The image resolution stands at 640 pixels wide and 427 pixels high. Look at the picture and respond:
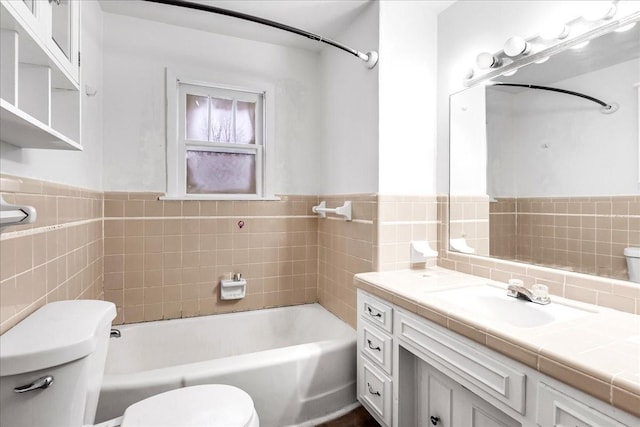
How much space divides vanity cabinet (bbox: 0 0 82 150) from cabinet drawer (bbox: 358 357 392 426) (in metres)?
1.69

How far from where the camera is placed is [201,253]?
2430 millimetres

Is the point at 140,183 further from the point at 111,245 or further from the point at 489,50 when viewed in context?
the point at 489,50

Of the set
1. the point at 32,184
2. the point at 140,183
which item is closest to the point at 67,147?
the point at 32,184

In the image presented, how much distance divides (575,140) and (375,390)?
153cm

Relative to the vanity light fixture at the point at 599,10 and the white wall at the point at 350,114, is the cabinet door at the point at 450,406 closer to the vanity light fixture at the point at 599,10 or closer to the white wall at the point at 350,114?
the white wall at the point at 350,114

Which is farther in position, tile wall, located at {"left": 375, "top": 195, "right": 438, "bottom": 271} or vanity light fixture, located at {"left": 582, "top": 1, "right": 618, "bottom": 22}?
tile wall, located at {"left": 375, "top": 195, "right": 438, "bottom": 271}

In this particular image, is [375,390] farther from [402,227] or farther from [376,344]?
[402,227]

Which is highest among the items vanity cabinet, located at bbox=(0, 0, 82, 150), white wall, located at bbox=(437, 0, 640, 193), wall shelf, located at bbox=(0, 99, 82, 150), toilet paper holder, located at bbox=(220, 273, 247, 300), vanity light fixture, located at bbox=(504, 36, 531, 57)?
white wall, located at bbox=(437, 0, 640, 193)

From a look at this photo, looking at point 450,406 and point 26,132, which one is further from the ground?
point 26,132

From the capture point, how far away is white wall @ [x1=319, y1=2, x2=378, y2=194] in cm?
203

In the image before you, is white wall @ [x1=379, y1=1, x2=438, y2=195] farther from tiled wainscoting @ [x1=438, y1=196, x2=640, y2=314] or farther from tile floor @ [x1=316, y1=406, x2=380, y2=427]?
A: tile floor @ [x1=316, y1=406, x2=380, y2=427]

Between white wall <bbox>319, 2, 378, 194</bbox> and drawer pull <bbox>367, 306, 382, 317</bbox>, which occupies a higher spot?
white wall <bbox>319, 2, 378, 194</bbox>

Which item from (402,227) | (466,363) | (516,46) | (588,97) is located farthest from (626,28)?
(466,363)

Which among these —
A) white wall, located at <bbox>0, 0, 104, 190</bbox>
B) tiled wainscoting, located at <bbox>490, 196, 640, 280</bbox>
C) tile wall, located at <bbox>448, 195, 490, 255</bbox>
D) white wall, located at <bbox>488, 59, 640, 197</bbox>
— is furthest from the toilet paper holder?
white wall, located at <bbox>488, 59, 640, 197</bbox>
